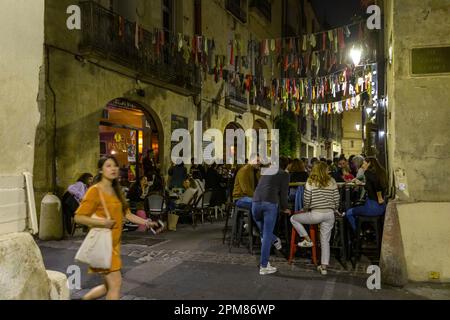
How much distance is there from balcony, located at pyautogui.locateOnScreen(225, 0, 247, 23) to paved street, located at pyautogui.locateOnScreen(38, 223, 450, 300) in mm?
13570

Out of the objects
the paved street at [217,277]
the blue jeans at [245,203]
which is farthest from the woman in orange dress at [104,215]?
Answer: the blue jeans at [245,203]

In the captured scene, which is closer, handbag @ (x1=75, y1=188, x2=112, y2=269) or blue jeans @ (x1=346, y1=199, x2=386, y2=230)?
handbag @ (x1=75, y1=188, x2=112, y2=269)

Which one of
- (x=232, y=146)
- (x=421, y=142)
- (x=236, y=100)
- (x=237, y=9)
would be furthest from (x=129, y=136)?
(x=421, y=142)

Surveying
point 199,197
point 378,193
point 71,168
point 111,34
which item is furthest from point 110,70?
point 378,193

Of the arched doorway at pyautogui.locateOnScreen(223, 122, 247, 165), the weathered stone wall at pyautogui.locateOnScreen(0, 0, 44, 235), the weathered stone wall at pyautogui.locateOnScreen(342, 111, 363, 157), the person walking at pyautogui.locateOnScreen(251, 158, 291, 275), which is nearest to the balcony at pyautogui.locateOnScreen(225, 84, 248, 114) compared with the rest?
the arched doorway at pyautogui.locateOnScreen(223, 122, 247, 165)

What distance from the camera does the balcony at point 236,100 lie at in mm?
19375

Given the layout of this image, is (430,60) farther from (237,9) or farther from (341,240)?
(237,9)

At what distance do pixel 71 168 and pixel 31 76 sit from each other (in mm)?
7357

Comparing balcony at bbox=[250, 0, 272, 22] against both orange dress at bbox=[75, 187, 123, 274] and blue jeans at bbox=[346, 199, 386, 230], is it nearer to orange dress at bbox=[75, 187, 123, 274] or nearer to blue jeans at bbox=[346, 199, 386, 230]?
blue jeans at bbox=[346, 199, 386, 230]

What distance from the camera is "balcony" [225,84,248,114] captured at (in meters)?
19.4

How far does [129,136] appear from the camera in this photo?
14.1m

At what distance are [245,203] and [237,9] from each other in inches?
571

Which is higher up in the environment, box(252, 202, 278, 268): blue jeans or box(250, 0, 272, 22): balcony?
box(250, 0, 272, 22): balcony

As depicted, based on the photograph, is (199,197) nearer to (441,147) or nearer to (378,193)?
(378,193)
